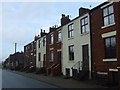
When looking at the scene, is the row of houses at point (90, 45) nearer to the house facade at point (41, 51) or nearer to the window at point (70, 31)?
the window at point (70, 31)

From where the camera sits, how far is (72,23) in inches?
1069

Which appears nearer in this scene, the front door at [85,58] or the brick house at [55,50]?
the front door at [85,58]

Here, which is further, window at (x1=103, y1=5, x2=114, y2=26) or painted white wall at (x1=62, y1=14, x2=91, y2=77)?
painted white wall at (x1=62, y1=14, x2=91, y2=77)

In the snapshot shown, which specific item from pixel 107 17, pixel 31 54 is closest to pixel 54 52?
pixel 107 17

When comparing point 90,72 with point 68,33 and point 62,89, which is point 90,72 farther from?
point 68,33

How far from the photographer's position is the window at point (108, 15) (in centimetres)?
1888

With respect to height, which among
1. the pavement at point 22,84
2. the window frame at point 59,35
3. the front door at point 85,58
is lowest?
the pavement at point 22,84

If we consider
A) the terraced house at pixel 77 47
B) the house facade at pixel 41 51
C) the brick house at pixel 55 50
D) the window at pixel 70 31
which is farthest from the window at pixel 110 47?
the house facade at pixel 41 51

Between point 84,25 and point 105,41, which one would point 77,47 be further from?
point 105,41

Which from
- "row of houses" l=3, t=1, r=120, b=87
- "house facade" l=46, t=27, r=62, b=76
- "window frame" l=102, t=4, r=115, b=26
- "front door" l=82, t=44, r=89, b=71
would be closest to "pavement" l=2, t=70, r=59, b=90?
"row of houses" l=3, t=1, r=120, b=87

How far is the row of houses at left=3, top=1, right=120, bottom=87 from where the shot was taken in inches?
720

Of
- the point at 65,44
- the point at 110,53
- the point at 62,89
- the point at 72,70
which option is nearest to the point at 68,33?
the point at 65,44

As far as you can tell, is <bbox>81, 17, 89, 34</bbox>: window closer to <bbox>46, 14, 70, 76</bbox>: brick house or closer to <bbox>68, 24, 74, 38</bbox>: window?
<bbox>68, 24, 74, 38</bbox>: window

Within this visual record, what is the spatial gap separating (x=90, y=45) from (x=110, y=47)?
10.8 feet
